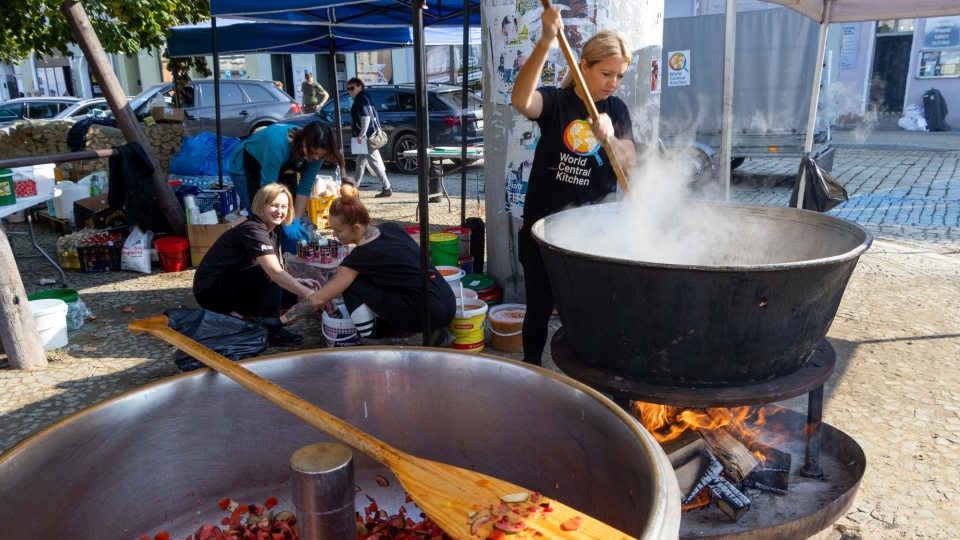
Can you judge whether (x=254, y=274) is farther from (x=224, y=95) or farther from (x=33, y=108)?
(x=33, y=108)

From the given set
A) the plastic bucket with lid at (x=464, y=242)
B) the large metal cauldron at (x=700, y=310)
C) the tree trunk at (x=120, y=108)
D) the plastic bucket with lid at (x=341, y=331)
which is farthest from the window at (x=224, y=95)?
the large metal cauldron at (x=700, y=310)

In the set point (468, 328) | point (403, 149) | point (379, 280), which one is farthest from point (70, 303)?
point (403, 149)

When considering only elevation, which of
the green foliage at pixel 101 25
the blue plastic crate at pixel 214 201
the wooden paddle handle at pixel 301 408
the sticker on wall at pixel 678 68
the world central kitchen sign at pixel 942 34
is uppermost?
the world central kitchen sign at pixel 942 34

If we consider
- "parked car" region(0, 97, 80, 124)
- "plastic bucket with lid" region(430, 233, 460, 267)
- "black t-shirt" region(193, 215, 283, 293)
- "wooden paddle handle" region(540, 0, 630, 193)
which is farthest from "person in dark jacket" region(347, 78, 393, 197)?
"parked car" region(0, 97, 80, 124)

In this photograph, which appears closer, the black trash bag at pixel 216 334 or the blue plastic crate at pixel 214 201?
the black trash bag at pixel 216 334

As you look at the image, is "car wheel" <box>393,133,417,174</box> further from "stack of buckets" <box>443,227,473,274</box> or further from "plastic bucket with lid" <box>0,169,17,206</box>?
"plastic bucket with lid" <box>0,169,17,206</box>

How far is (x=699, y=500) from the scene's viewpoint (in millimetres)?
2717

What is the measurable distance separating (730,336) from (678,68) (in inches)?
377

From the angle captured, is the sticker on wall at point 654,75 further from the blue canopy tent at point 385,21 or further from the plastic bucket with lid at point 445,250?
the plastic bucket with lid at point 445,250

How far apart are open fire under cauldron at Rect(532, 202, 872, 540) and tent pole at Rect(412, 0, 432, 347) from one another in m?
0.98

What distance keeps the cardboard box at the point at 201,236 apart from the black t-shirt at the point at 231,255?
2.10 metres

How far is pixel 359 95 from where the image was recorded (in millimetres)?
10273

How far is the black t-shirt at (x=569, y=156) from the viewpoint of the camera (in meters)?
3.18

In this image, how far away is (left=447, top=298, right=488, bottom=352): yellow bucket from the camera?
15.2 ft
